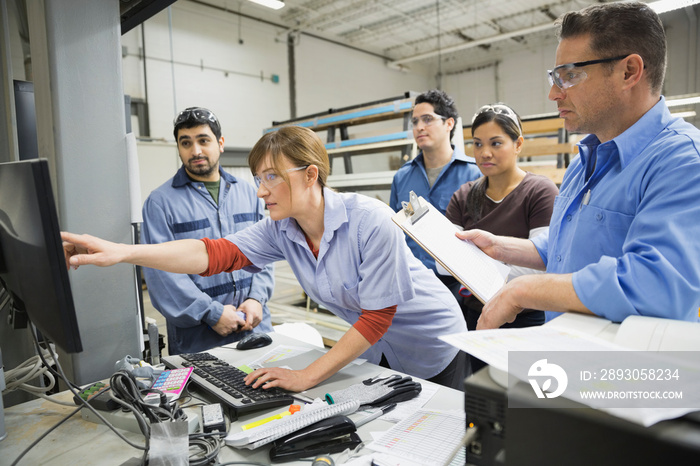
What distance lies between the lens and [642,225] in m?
0.85

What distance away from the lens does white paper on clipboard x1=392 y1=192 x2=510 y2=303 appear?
3.99 feet

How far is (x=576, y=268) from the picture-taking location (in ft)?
3.46

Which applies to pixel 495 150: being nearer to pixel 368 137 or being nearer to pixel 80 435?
pixel 80 435

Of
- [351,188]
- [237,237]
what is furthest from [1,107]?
[351,188]

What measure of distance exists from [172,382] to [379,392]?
56 cm

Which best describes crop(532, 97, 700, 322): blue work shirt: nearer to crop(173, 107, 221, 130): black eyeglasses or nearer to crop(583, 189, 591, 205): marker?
crop(583, 189, 591, 205): marker

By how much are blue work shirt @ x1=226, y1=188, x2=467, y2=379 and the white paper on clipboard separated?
0.25 feet

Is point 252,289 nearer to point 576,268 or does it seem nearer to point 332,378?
point 332,378

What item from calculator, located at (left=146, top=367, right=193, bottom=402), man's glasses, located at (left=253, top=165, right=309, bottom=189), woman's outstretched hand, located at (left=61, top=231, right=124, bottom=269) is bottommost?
calculator, located at (left=146, top=367, right=193, bottom=402)

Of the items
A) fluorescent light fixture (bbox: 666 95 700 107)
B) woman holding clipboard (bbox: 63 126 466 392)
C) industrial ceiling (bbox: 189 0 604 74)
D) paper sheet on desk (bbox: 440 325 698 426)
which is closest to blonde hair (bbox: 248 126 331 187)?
woman holding clipboard (bbox: 63 126 466 392)

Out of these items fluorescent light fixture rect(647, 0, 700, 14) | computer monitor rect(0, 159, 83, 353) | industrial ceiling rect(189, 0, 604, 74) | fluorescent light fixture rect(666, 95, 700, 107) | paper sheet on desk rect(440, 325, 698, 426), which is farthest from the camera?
industrial ceiling rect(189, 0, 604, 74)

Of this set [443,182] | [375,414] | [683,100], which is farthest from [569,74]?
[683,100]

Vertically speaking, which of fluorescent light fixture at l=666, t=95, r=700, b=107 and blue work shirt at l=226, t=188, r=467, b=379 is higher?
fluorescent light fixture at l=666, t=95, r=700, b=107

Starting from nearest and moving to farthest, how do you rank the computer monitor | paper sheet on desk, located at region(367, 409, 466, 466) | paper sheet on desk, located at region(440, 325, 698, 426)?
paper sheet on desk, located at region(440, 325, 698, 426)
the computer monitor
paper sheet on desk, located at region(367, 409, 466, 466)
